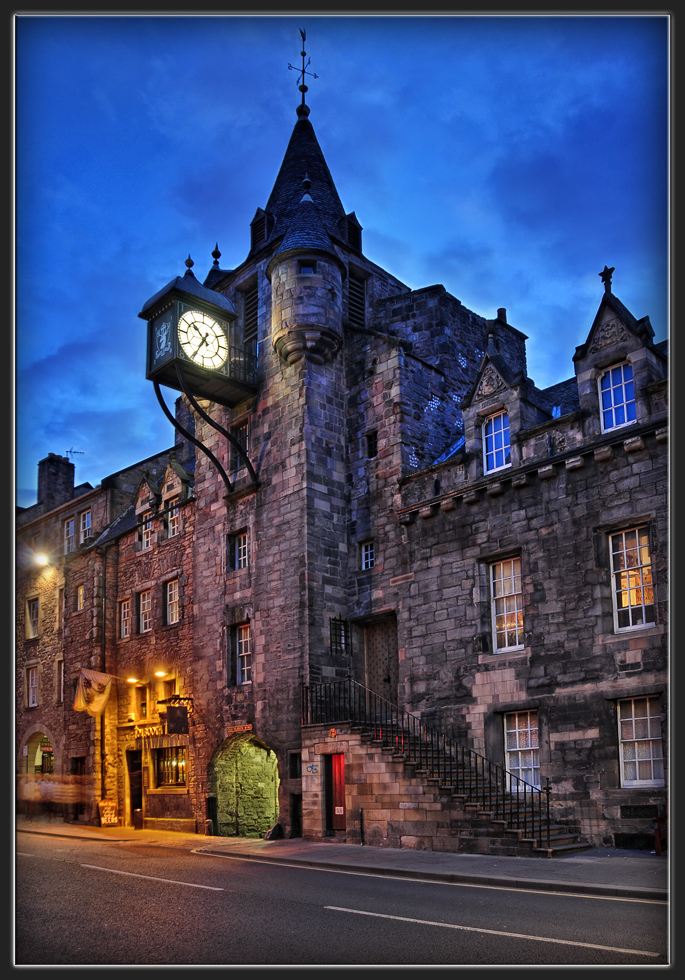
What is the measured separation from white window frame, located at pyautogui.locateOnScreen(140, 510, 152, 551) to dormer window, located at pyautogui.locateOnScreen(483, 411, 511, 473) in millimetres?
14599

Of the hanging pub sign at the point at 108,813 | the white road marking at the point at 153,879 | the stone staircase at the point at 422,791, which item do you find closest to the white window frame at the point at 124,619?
the hanging pub sign at the point at 108,813

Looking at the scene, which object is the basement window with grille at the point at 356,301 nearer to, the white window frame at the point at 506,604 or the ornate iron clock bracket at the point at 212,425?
the ornate iron clock bracket at the point at 212,425

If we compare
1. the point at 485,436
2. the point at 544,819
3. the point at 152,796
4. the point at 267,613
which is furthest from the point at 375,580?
the point at 152,796

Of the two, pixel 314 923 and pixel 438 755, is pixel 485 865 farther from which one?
pixel 314 923

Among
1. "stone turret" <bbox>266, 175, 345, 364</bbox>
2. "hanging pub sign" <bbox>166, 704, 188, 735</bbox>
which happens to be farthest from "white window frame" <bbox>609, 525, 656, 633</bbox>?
"hanging pub sign" <bbox>166, 704, 188, 735</bbox>

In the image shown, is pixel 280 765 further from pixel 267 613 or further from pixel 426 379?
pixel 426 379

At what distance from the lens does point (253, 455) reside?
1011 inches

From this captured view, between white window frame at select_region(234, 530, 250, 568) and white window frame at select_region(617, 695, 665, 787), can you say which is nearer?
white window frame at select_region(617, 695, 665, 787)

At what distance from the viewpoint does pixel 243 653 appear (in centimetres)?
2517

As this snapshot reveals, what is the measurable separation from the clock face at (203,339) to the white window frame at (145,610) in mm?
9775

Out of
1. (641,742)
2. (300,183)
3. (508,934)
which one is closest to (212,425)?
(300,183)

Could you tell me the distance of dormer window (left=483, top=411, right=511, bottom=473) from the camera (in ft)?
66.1

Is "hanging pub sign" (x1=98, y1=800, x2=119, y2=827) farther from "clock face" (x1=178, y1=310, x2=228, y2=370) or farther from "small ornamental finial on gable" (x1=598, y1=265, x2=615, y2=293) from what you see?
"small ornamental finial on gable" (x1=598, y1=265, x2=615, y2=293)

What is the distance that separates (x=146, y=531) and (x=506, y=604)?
16.2 m
